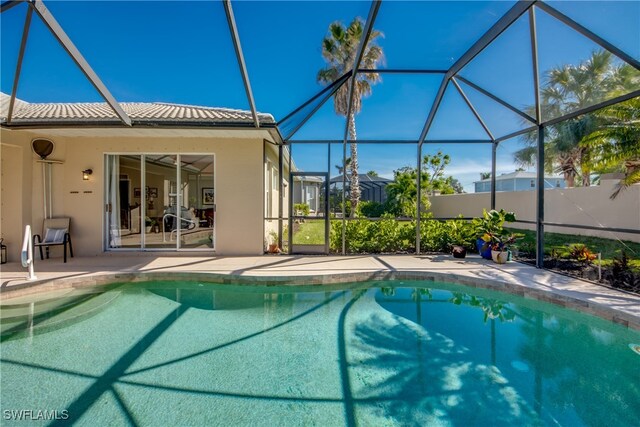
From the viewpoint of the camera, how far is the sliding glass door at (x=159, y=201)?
8.02 meters

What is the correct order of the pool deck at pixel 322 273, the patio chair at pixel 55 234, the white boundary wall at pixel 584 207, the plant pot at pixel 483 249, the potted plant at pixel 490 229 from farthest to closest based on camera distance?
the white boundary wall at pixel 584 207 < the plant pot at pixel 483 249 < the potted plant at pixel 490 229 < the patio chair at pixel 55 234 < the pool deck at pixel 322 273

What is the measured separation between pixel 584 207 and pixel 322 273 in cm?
1065

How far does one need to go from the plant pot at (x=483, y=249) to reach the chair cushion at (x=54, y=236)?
10.4 metres

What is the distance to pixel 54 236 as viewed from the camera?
7.33m

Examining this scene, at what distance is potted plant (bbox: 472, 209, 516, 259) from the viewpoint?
7.48 m

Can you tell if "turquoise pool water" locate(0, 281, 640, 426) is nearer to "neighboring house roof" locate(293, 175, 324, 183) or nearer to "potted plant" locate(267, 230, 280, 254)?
"potted plant" locate(267, 230, 280, 254)

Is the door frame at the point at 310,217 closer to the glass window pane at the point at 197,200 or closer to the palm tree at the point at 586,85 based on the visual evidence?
the glass window pane at the point at 197,200

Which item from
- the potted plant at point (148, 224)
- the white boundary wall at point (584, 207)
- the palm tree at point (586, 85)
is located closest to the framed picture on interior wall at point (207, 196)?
the potted plant at point (148, 224)

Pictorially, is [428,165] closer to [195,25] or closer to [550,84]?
[550,84]

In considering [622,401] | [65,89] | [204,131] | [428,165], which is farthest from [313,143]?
[428,165]

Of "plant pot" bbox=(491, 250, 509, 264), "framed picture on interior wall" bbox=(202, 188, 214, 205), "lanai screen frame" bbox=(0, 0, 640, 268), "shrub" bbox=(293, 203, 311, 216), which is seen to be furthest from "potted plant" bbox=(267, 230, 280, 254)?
"plant pot" bbox=(491, 250, 509, 264)

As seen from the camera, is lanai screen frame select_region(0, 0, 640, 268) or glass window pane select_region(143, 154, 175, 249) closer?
lanai screen frame select_region(0, 0, 640, 268)

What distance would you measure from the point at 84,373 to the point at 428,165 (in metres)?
19.4

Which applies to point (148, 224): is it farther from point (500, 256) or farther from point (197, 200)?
point (500, 256)
